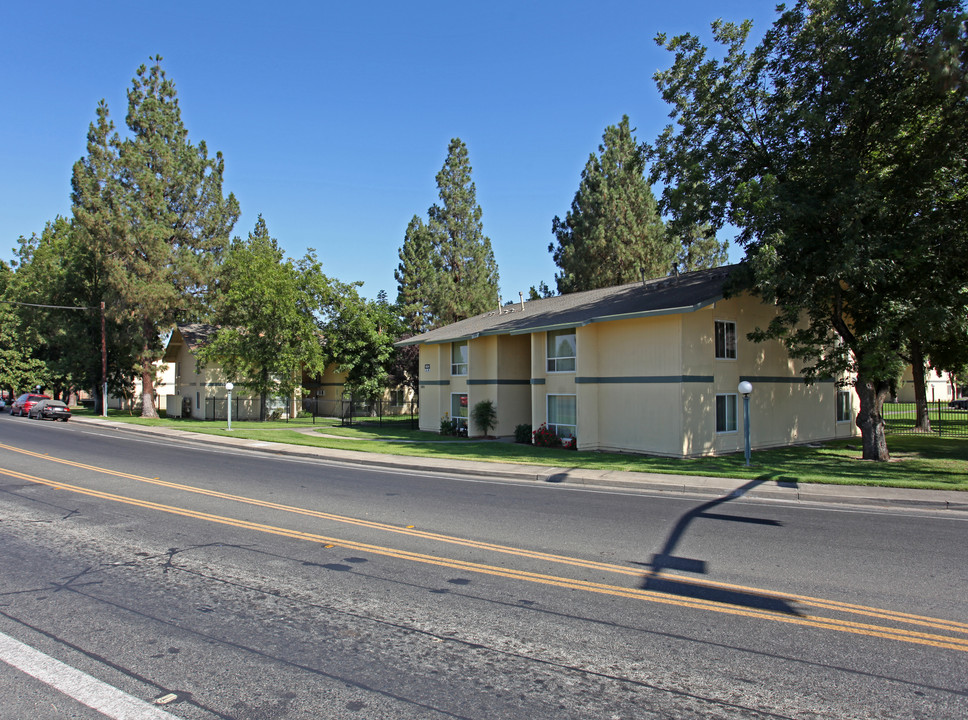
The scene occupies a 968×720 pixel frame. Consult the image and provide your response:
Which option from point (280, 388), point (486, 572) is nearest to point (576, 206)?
point (280, 388)

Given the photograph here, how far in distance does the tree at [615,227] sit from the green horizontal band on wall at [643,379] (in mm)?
17296

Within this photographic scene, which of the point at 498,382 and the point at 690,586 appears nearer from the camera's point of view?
the point at 690,586

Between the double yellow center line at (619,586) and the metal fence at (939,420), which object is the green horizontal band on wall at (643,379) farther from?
the double yellow center line at (619,586)

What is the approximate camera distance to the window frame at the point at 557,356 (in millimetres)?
22766

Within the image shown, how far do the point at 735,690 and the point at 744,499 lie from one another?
8.57 metres

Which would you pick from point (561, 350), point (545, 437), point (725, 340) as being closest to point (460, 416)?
point (545, 437)

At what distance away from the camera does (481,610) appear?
564 cm

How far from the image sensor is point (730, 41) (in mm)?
18828

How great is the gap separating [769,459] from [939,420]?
12348 mm

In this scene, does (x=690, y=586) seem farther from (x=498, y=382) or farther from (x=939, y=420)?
(x=939, y=420)

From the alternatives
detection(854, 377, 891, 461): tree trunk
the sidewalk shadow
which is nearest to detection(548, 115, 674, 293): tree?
detection(854, 377, 891, 461): tree trunk

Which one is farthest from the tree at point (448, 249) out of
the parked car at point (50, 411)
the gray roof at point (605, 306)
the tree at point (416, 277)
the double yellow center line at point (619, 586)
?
the double yellow center line at point (619, 586)

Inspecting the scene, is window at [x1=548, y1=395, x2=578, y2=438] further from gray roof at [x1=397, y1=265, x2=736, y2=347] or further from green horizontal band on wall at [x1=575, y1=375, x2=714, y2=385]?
gray roof at [x1=397, y1=265, x2=736, y2=347]

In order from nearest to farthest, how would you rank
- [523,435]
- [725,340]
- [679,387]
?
[679,387] → [725,340] → [523,435]
